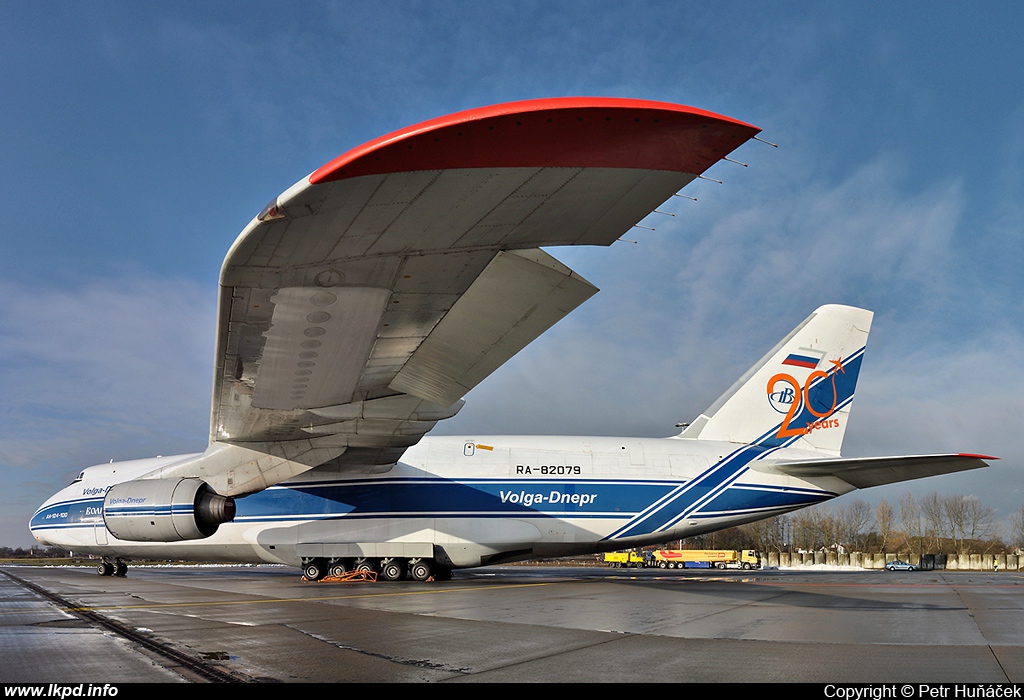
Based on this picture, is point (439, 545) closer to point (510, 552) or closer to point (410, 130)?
point (510, 552)

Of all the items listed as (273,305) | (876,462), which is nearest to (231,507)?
(273,305)

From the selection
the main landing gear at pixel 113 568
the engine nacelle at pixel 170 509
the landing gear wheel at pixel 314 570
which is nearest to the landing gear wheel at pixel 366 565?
the landing gear wheel at pixel 314 570

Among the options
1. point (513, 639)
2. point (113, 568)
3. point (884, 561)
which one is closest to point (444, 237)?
point (513, 639)

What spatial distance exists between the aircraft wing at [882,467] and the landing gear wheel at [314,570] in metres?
13.3

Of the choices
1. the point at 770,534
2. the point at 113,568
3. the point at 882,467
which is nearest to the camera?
the point at 882,467

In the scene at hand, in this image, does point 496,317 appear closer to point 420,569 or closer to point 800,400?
point 420,569

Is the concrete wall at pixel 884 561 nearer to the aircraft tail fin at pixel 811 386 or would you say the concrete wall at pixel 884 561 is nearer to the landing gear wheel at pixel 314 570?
the aircraft tail fin at pixel 811 386

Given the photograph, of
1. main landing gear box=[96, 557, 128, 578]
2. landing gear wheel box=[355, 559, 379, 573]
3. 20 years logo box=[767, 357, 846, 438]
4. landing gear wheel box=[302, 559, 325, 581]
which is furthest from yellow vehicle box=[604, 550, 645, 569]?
main landing gear box=[96, 557, 128, 578]

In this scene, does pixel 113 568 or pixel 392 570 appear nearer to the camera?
pixel 392 570

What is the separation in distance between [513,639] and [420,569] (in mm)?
Answer: 12903

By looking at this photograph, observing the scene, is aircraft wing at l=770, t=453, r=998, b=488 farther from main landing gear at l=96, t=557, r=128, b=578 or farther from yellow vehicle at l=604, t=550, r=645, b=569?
yellow vehicle at l=604, t=550, r=645, b=569

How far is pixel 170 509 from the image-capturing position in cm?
1375

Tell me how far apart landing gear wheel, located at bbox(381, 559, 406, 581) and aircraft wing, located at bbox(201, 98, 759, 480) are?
11172mm

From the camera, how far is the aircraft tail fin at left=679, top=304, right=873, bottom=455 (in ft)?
→ 67.3
